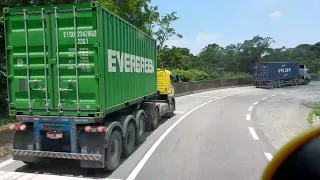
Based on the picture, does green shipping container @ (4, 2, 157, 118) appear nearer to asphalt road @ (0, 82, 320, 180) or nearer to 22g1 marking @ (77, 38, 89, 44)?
22g1 marking @ (77, 38, 89, 44)

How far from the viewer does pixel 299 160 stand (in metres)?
1.40

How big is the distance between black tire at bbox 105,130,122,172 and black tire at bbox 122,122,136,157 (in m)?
0.43

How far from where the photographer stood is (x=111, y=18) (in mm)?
7277

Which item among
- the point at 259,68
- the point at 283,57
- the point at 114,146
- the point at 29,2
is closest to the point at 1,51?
the point at 29,2

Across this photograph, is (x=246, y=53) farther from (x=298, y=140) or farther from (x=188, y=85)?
(x=298, y=140)

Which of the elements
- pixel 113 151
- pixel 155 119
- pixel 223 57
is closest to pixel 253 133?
pixel 155 119

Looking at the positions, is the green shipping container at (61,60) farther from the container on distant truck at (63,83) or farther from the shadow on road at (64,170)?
the shadow on road at (64,170)

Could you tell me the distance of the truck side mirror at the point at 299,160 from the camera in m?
1.33

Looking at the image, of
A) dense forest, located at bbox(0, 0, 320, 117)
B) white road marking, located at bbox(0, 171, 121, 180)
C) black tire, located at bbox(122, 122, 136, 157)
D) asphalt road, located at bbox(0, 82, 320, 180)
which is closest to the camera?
white road marking, located at bbox(0, 171, 121, 180)

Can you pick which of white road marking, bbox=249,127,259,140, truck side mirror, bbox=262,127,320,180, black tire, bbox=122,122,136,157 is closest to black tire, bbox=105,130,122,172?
black tire, bbox=122,122,136,157

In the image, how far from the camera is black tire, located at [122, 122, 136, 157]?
25.5 feet

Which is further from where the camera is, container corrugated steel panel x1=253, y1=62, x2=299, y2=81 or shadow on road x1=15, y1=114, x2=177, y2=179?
container corrugated steel panel x1=253, y1=62, x2=299, y2=81

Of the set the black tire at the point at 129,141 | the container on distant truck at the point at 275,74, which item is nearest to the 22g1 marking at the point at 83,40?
the black tire at the point at 129,141

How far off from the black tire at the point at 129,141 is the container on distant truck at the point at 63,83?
0.44 m
